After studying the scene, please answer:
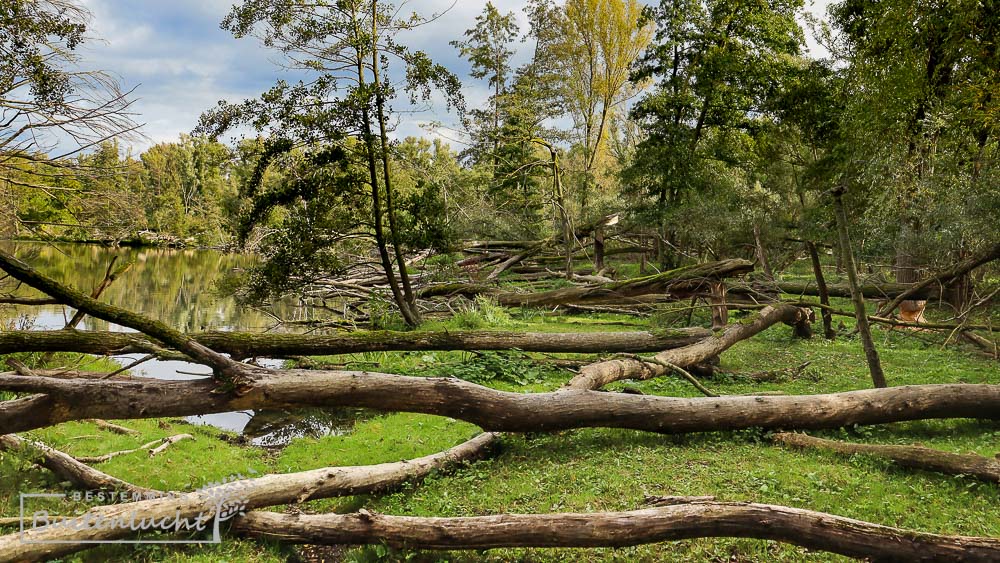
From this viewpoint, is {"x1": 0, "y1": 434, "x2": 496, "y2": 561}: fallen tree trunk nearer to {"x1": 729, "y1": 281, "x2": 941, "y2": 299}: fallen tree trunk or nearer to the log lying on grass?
the log lying on grass

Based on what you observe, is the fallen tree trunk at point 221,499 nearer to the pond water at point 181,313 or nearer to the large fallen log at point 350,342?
the pond water at point 181,313

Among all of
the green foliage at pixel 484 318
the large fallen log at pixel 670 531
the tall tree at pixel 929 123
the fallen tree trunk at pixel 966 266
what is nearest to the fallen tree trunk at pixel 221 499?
the large fallen log at pixel 670 531

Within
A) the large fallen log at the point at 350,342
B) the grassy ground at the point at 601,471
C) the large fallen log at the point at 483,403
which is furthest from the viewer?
the large fallen log at the point at 350,342

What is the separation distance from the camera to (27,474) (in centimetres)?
549

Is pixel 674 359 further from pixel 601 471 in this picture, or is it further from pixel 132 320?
pixel 132 320

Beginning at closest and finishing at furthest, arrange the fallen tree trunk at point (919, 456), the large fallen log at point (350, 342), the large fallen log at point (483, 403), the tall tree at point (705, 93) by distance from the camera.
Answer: the large fallen log at point (483, 403) → the fallen tree trunk at point (919, 456) → the large fallen log at point (350, 342) → the tall tree at point (705, 93)

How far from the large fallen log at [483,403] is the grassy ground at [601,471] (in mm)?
274

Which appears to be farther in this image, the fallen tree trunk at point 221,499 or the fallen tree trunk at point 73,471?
the fallen tree trunk at point 73,471

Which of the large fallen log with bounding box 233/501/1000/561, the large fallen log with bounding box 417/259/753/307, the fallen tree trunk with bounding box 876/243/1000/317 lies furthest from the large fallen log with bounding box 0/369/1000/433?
the large fallen log with bounding box 417/259/753/307

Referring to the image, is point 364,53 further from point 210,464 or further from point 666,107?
point 666,107

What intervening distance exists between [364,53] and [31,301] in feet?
26.4

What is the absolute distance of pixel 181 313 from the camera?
21.0 m

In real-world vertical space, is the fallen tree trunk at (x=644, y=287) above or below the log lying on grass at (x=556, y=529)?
above

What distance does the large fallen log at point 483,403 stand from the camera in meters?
5.05
